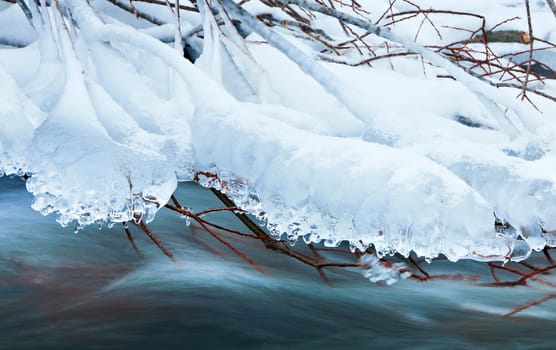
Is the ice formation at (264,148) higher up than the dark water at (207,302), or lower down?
higher up

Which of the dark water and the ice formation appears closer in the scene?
the ice formation

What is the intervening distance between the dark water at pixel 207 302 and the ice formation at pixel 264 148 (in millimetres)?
395

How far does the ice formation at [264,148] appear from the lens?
1.05 m

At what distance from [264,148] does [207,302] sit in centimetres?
96

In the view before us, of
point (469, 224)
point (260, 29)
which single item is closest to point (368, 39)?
point (260, 29)

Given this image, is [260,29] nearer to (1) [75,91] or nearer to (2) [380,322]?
(1) [75,91]

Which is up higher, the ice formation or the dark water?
the ice formation

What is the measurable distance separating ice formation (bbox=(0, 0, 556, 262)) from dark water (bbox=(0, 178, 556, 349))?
40 cm

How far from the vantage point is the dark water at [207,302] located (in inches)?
71.6

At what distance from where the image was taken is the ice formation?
105 cm

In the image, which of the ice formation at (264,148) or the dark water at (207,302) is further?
the dark water at (207,302)

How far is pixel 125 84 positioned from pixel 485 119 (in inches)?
54.3

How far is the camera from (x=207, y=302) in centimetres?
203

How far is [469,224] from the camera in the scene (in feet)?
3.29
